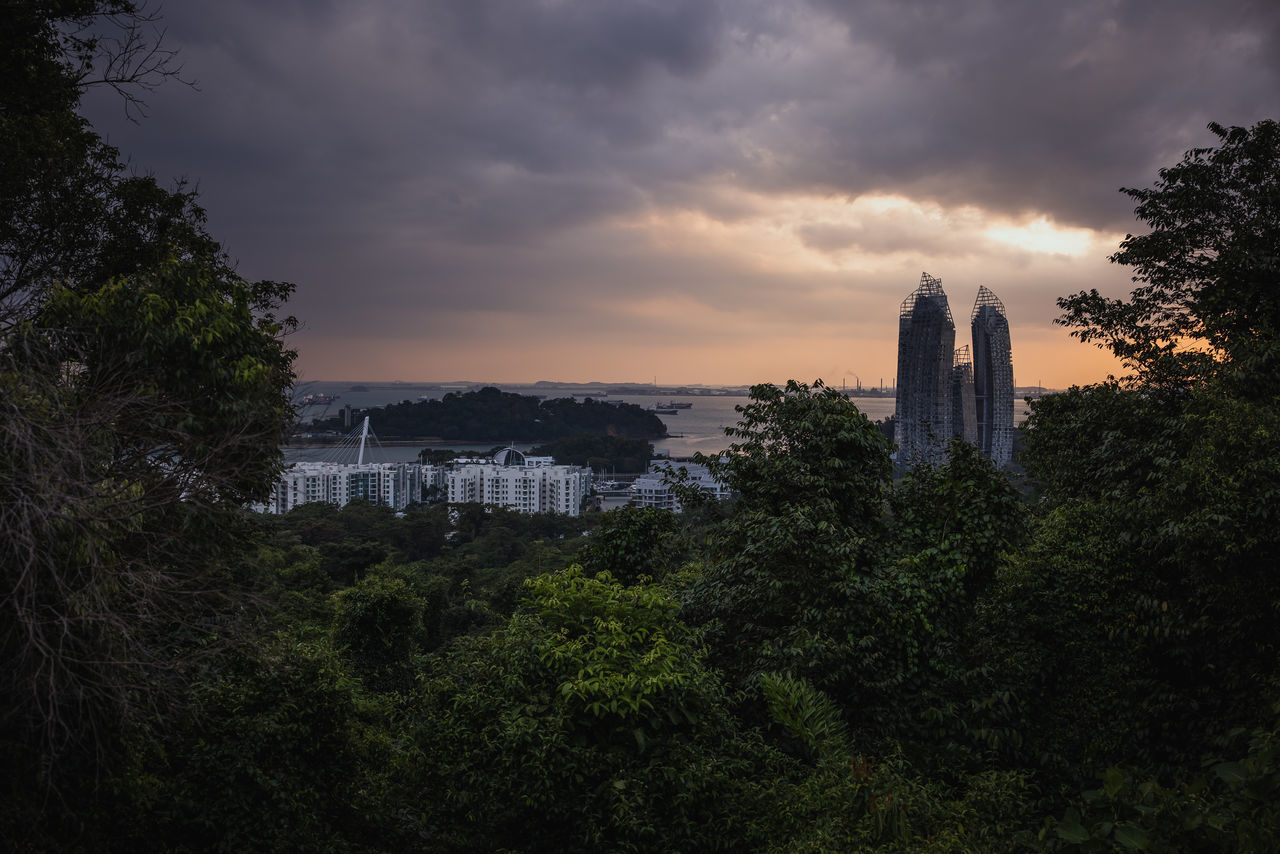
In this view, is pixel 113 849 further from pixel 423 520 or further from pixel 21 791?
pixel 423 520

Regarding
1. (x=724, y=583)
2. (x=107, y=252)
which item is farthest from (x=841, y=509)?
(x=107, y=252)

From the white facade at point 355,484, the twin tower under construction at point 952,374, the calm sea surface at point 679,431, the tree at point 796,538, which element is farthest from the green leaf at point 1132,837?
the white facade at point 355,484

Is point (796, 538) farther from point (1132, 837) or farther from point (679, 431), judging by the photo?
point (679, 431)

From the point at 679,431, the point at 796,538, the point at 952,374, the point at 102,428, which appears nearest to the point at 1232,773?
the point at 796,538

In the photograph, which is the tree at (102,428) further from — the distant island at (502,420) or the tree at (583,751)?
the distant island at (502,420)

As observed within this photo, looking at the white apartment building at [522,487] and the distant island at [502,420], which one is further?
the distant island at [502,420]

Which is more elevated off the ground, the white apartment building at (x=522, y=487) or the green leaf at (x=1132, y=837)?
the green leaf at (x=1132, y=837)
